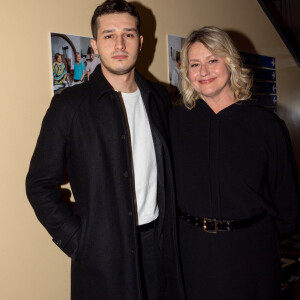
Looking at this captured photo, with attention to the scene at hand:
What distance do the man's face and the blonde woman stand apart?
1.16 feet

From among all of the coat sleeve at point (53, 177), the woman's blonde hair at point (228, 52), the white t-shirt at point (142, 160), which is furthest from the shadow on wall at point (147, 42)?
the coat sleeve at point (53, 177)

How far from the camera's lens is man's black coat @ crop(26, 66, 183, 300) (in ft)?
5.29

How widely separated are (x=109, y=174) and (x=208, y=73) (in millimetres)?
756

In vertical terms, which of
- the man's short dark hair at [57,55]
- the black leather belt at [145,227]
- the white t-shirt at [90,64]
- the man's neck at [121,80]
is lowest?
the black leather belt at [145,227]

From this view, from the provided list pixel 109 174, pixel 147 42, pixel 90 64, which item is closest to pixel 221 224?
pixel 109 174

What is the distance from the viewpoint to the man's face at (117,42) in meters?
1.73

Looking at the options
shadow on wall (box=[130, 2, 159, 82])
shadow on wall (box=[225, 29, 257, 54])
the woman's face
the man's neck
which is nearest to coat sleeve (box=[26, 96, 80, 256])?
the man's neck

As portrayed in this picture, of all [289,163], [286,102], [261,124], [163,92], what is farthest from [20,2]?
[286,102]

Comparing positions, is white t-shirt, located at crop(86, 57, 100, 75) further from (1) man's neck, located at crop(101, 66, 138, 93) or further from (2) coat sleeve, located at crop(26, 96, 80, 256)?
(2) coat sleeve, located at crop(26, 96, 80, 256)

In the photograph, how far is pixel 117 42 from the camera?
1725 millimetres

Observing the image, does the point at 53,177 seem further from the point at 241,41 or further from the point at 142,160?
the point at 241,41

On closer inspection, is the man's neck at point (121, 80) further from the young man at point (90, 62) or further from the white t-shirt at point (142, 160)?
the young man at point (90, 62)

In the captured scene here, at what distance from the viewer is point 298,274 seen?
122 inches

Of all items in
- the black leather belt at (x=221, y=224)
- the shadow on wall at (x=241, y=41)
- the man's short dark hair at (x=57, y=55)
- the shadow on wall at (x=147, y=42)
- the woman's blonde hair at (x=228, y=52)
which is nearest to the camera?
the black leather belt at (x=221, y=224)
